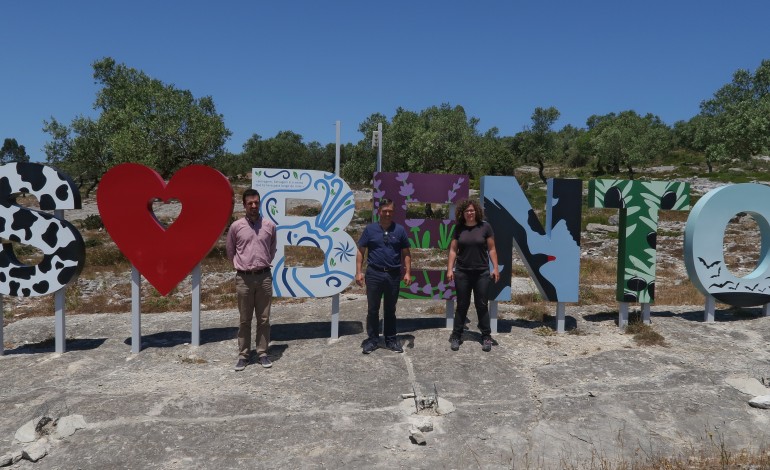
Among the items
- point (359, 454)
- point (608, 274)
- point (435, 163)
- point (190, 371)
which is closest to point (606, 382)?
point (359, 454)

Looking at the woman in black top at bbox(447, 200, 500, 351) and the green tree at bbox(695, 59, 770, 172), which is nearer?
the woman in black top at bbox(447, 200, 500, 351)

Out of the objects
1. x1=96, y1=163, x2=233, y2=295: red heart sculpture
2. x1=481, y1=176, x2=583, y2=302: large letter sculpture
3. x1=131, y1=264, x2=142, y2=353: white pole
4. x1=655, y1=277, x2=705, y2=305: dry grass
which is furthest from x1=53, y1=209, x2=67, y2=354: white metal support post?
x1=655, y1=277, x2=705, y2=305: dry grass

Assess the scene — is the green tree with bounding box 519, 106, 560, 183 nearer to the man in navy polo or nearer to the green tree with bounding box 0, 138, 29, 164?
the man in navy polo

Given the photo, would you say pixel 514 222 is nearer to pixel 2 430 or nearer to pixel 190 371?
pixel 190 371

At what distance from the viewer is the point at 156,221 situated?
24.4ft

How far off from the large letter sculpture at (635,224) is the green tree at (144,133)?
51.9 feet

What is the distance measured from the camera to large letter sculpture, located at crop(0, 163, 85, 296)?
7.23 m

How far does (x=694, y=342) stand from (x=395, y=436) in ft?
17.8

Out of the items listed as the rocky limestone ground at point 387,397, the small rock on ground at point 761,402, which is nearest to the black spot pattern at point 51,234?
the rocky limestone ground at point 387,397

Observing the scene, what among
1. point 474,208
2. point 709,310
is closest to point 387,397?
point 474,208

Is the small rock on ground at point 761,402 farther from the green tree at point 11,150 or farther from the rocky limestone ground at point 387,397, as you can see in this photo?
the green tree at point 11,150

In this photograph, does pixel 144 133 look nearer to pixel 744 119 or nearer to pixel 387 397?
pixel 387 397

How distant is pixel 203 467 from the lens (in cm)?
464

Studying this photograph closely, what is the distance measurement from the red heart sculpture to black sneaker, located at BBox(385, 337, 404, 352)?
2.90 meters
